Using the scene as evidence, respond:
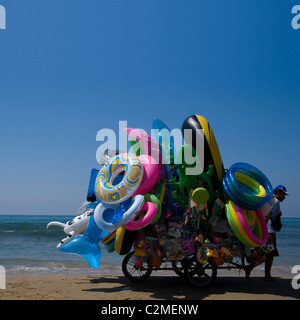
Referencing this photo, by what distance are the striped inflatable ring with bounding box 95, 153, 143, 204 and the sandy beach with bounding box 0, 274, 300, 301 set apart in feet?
6.38

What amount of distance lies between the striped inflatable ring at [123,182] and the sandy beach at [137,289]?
6.38ft

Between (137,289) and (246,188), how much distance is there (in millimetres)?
3144

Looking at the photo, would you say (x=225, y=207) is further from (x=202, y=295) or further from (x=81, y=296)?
(x=81, y=296)

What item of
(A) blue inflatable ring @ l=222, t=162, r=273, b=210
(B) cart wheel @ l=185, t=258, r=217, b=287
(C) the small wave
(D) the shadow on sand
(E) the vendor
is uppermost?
(A) blue inflatable ring @ l=222, t=162, r=273, b=210

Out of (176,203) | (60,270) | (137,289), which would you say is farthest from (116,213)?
(60,270)

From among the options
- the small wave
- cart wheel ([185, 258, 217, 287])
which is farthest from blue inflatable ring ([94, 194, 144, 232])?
the small wave

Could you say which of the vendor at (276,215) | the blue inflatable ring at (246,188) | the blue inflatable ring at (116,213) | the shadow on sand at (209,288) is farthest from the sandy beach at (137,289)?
the blue inflatable ring at (246,188)

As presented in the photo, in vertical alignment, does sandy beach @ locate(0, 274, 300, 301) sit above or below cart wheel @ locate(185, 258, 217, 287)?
below

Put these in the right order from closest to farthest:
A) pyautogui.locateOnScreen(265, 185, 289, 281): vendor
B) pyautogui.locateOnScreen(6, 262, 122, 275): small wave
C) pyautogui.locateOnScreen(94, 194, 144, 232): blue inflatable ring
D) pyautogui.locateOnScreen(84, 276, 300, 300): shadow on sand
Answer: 1. pyautogui.locateOnScreen(94, 194, 144, 232): blue inflatable ring
2. pyautogui.locateOnScreen(84, 276, 300, 300): shadow on sand
3. pyautogui.locateOnScreen(265, 185, 289, 281): vendor
4. pyautogui.locateOnScreen(6, 262, 122, 275): small wave

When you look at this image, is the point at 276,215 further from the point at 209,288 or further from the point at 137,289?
the point at 137,289

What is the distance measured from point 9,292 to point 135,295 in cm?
264

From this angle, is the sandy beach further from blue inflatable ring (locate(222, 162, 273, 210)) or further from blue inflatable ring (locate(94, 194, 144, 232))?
blue inflatable ring (locate(222, 162, 273, 210))

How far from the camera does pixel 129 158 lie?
7273 millimetres

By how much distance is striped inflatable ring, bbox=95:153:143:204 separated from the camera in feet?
23.1
